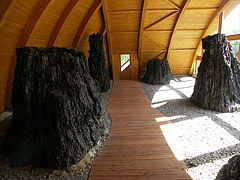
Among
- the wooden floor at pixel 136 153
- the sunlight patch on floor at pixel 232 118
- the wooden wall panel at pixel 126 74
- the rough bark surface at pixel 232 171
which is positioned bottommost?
the wooden floor at pixel 136 153

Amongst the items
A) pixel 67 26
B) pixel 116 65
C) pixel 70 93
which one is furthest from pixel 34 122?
pixel 116 65

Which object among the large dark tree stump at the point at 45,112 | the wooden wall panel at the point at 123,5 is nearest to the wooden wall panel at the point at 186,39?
the wooden wall panel at the point at 123,5

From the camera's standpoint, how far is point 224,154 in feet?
10.0

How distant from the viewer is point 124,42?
9984 mm

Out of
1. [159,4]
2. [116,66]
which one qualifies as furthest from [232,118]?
[116,66]

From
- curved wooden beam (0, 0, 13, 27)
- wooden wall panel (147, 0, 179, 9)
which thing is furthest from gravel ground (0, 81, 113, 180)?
wooden wall panel (147, 0, 179, 9)

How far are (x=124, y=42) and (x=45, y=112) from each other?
8.15 m

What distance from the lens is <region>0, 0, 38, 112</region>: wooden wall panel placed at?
15.0 ft

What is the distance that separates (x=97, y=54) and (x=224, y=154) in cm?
636

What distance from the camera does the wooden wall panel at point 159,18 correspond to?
27.8ft

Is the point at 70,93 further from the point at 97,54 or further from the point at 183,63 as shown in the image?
the point at 183,63

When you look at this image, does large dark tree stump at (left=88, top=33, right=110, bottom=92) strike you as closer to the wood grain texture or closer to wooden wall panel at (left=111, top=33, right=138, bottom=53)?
the wood grain texture

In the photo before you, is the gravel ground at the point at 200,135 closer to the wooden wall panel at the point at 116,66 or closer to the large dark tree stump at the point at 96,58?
the large dark tree stump at the point at 96,58

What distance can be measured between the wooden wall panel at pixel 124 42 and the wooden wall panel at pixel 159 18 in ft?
3.43
